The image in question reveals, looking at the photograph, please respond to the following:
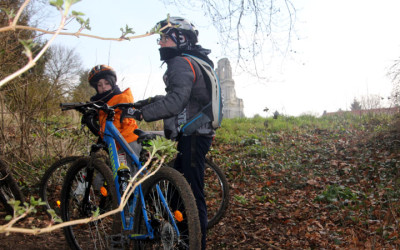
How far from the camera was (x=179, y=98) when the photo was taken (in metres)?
3.22

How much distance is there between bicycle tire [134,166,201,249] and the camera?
2.71 metres

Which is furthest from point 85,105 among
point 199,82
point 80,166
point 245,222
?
point 245,222

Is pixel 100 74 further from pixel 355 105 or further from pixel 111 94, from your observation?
pixel 355 105

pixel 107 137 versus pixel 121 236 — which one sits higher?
pixel 107 137

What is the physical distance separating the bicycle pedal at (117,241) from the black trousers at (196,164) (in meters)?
0.70

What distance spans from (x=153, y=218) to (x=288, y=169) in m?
5.29

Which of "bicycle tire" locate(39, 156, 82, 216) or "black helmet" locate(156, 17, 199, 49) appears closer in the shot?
"black helmet" locate(156, 17, 199, 49)

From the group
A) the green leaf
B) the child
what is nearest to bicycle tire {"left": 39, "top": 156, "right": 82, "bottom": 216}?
the child

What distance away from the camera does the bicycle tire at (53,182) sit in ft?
14.3

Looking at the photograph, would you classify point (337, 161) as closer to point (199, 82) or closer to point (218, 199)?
point (218, 199)

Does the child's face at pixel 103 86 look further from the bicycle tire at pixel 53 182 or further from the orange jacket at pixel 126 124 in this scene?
the bicycle tire at pixel 53 182

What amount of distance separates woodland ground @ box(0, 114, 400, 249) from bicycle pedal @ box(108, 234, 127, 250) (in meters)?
1.32

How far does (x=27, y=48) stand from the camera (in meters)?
1.04

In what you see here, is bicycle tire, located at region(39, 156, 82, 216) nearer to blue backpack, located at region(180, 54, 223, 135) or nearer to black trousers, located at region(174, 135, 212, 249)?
black trousers, located at region(174, 135, 212, 249)
